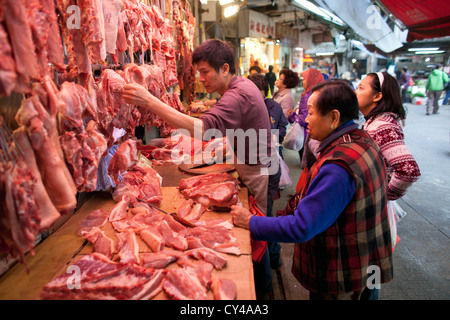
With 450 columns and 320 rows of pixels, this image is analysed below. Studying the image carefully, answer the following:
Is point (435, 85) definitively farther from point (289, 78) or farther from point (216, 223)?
point (216, 223)

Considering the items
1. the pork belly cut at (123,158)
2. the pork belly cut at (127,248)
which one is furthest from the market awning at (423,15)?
the pork belly cut at (127,248)

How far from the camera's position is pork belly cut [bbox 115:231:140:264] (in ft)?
6.04

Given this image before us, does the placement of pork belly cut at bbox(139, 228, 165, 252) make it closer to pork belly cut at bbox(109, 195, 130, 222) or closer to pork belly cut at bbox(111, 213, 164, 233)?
pork belly cut at bbox(111, 213, 164, 233)

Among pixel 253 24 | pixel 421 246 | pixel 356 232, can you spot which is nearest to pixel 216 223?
pixel 356 232

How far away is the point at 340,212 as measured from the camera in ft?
5.87

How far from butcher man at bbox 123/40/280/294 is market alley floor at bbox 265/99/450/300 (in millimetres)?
1242

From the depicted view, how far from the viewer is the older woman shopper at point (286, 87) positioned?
6.36 m

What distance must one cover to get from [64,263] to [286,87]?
5.64 metres

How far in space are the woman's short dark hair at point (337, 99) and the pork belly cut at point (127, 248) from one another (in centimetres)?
148

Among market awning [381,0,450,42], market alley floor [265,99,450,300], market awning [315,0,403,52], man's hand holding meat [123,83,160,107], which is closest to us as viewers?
man's hand holding meat [123,83,160,107]

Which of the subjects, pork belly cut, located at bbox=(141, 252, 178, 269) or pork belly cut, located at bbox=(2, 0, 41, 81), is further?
pork belly cut, located at bbox=(141, 252, 178, 269)

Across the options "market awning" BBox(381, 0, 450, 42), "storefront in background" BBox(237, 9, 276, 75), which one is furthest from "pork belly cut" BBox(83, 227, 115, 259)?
"storefront in background" BBox(237, 9, 276, 75)

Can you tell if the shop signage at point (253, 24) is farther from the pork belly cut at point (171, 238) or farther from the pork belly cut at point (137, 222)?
the pork belly cut at point (171, 238)
